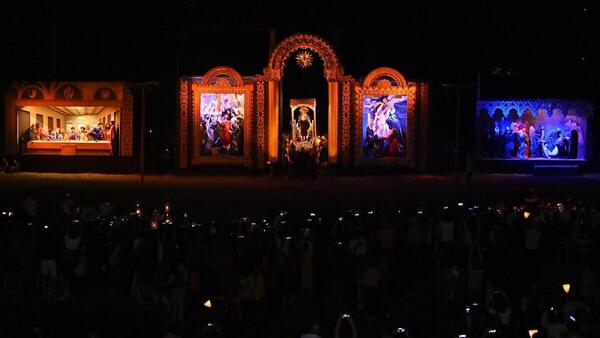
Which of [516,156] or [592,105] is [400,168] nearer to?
[516,156]

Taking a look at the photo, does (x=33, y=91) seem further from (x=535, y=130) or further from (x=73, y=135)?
(x=535, y=130)

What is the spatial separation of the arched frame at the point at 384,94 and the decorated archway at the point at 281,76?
2.53 ft

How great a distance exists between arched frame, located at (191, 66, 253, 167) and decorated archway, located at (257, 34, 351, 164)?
2.85ft

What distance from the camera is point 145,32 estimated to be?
38781 mm

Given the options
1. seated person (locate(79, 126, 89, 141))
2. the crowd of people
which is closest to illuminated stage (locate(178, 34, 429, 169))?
seated person (locate(79, 126, 89, 141))

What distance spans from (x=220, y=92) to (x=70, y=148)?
7205 mm

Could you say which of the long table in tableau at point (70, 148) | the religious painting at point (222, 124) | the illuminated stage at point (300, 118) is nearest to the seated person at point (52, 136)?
the long table in tableau at point (70, 148)

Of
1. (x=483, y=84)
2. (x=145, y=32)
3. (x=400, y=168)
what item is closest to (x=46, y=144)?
(x=145, y=32)

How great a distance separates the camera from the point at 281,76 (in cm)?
3253

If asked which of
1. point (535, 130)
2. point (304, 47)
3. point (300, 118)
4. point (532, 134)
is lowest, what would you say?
point (532, 134)

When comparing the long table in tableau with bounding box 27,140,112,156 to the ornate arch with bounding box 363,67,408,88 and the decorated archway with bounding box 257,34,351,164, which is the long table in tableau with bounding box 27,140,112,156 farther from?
the ornate arch with bounding box 363,67,408,88

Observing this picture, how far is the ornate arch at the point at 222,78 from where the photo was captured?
3262 cm

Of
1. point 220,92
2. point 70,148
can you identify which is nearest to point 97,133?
point 70,148

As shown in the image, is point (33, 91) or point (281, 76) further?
Result: point (33, 91)
